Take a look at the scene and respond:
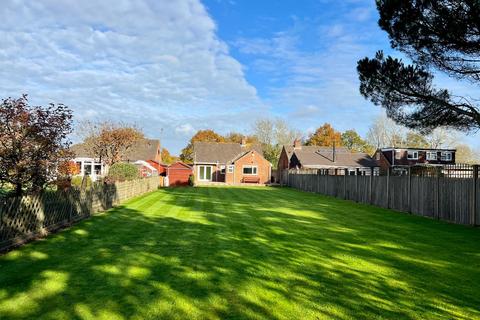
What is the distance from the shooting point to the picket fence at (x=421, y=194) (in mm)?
13359

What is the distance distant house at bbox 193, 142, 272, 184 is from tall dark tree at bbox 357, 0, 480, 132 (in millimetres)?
33556

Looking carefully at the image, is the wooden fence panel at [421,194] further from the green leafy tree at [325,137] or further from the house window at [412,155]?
the green leafy tree at [325,137]

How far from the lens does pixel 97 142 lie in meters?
32.4

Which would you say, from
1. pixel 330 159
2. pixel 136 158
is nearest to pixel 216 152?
pixel 136 158

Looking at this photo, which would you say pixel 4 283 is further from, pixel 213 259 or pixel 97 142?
pixel 97 142

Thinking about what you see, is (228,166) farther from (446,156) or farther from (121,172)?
(446,156)

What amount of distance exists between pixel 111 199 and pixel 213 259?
11.3 meters

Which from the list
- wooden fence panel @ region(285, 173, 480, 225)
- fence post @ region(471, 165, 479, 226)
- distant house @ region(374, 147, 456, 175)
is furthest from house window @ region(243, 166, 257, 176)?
fence post @ region(471, 165, 479, 226)

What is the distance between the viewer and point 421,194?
639 inches

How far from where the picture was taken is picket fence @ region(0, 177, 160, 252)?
8336 mm

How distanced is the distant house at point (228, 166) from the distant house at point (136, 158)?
19.4 ft

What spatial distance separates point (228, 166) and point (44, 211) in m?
39.7

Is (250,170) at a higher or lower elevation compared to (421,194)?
higher

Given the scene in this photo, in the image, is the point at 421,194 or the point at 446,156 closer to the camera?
the point at 421,194
